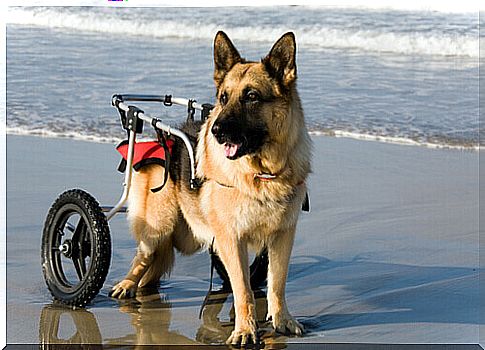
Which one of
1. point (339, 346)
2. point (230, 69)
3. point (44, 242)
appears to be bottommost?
point (339, 346)

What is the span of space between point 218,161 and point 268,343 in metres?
0.95

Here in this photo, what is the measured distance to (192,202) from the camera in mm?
5008

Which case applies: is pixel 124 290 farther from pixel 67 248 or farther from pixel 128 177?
pixel 128 177

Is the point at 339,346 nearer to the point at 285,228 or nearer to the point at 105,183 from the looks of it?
the point at 285,228

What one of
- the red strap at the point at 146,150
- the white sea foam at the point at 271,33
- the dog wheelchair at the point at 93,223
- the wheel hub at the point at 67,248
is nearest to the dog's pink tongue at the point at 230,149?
the dog wheelchair at the point at 93,223

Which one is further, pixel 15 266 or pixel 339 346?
pixel 15 266

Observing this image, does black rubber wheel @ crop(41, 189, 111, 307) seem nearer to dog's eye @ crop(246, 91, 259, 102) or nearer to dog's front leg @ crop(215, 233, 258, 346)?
dog's front leg @ crop(215, 233, 258, 346)

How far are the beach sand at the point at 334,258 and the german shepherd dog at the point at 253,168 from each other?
0.30 m

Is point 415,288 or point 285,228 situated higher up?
point 285,228

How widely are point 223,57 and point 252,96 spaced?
1.07 ft

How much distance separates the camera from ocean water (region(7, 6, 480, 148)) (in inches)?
366

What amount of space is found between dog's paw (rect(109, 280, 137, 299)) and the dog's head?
114cm

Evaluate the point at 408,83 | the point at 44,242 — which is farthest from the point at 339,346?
the point at 408,83

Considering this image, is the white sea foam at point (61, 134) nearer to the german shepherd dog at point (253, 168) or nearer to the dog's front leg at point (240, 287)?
the german shepherd dog at point (253, 168)
